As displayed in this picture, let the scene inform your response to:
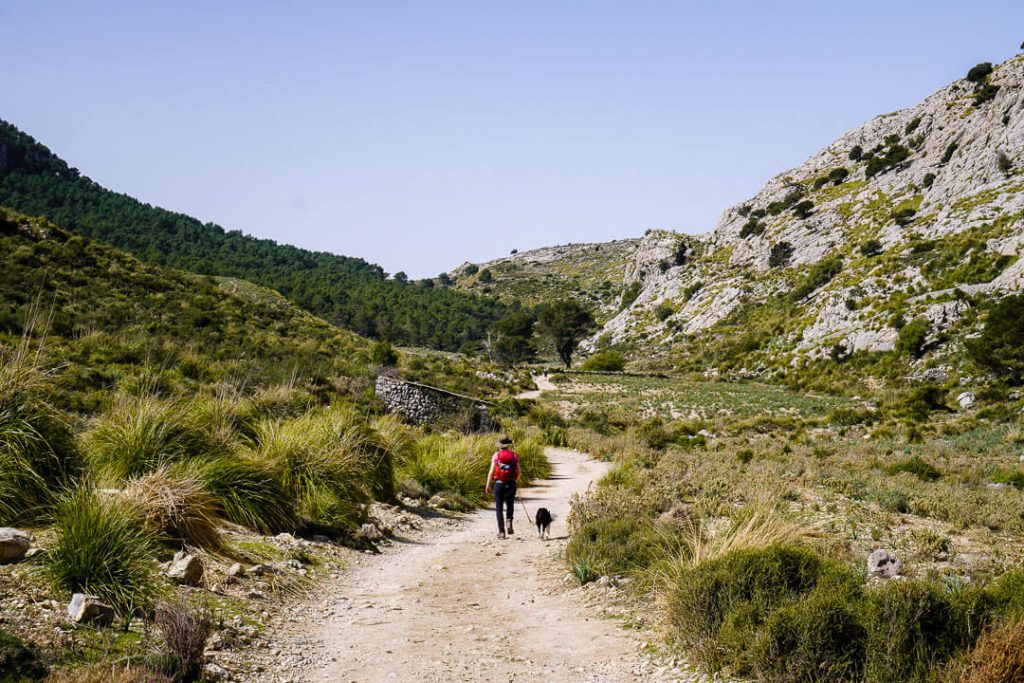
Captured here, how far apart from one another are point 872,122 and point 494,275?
11387cm

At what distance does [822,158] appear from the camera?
9562 cm

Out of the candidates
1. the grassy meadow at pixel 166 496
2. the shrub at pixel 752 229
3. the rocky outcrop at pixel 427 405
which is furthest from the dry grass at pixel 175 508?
the shrub at pixel 752 229

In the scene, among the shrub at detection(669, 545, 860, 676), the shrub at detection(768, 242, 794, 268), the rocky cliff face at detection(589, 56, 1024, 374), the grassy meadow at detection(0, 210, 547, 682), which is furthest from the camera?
the shrub at detection(768, 242, 794, 268)

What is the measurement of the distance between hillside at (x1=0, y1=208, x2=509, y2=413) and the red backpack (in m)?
5.34

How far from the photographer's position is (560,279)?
171 metres

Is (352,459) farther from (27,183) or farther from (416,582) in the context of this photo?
(27,183)

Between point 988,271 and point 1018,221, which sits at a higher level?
point 1018,221

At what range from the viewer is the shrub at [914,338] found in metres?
40.3

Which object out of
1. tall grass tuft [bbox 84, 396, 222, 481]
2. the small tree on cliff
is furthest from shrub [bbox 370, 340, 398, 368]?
the small tree on cliff

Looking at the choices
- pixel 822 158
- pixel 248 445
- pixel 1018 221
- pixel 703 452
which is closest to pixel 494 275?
pixel 822 158

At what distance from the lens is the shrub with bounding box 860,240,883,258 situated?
5962 cm

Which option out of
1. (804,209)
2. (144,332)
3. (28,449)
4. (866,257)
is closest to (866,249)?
(866,257)

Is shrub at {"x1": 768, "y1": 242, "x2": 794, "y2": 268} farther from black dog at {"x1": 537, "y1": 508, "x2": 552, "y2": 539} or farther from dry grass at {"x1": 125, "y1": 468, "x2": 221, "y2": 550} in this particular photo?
dry grass at {"x1": 125, "y1": 468, "x2": 221, "y2": 550}

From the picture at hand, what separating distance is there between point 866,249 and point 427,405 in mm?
52409
